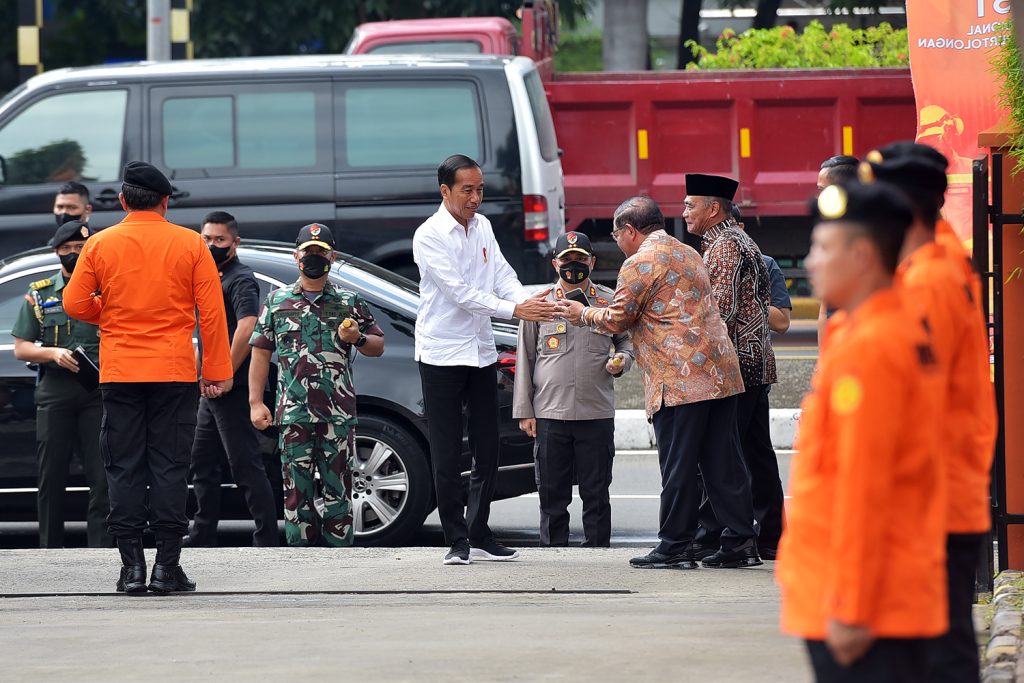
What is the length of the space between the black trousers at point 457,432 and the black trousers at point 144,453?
109 centimetres

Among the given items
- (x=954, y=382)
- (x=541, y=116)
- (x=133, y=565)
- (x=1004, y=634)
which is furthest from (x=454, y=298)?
(x=541, y=116)

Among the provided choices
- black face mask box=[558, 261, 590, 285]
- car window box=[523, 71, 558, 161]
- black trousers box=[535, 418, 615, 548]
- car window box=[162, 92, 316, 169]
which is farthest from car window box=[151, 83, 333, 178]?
black trousers box=[535, 418, 615, 548]

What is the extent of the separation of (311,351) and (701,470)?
199cm

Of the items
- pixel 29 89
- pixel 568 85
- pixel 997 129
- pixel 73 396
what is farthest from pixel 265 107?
pixel 997 129

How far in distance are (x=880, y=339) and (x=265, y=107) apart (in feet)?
32.8

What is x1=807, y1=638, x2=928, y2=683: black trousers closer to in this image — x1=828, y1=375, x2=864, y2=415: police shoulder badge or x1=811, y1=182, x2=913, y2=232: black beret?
x1=828, y1=375, x2=864, y2=415: police shoulder badge

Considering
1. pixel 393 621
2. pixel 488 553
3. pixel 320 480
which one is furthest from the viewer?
pixel 320 480

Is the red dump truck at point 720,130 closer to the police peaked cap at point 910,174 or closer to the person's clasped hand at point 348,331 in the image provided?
the person's clasped hand at point 348,331

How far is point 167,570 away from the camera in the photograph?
708cm

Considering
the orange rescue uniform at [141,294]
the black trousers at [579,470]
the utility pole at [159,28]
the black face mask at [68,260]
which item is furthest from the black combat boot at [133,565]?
the utility pole at [159,28]

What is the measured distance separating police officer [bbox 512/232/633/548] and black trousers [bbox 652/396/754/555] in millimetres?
984

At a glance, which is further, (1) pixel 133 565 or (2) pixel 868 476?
(1) pixel 133 565

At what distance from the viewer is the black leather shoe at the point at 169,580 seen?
7066mm

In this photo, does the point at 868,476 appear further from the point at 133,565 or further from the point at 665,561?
the point at 133,565
